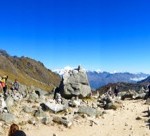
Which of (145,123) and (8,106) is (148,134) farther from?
(8,106)

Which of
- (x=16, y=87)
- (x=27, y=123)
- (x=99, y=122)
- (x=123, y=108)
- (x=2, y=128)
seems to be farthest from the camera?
(x=16, y=87)

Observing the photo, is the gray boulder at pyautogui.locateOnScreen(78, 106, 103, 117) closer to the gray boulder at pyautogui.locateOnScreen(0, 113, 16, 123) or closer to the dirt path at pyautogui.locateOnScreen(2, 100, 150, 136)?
the dirt path at pyautogui.locateOnScreen(2, 100, 150, 136)

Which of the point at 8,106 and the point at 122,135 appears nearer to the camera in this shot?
the point at 122,135

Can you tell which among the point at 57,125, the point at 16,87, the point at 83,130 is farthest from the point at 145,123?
the point at 16,87

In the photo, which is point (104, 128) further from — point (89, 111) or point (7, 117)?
point (7, 117)

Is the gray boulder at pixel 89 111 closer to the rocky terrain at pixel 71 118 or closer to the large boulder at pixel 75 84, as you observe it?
the rocky terrain at pixel 71 118

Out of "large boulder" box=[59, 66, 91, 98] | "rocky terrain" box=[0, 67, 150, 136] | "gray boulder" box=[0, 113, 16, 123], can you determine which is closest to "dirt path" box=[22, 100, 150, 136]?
"rocky terrain" box=[0, 67, 150, 136]

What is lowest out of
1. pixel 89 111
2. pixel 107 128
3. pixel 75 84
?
pixel 107 128

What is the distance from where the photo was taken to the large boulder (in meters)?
52.0

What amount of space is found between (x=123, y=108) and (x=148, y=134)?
11.6 metres

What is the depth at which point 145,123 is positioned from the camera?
35.1 meters

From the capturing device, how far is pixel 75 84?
53.2 m

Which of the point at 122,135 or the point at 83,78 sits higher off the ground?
the point at 83,78

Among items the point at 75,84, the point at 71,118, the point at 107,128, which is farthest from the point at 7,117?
the point at 75,84
